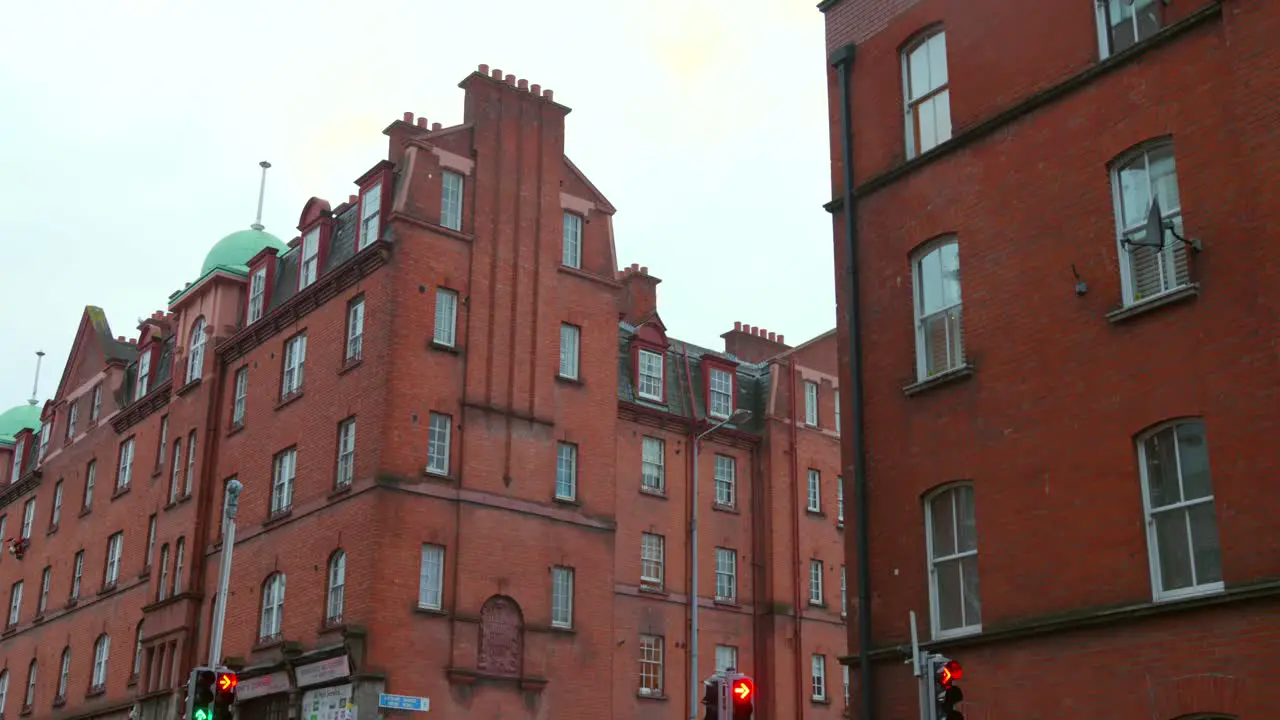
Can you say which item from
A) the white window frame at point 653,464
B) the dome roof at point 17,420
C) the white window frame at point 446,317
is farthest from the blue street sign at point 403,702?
the dome roof at point 17,420

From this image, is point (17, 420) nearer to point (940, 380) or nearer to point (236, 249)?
point (236, 249)

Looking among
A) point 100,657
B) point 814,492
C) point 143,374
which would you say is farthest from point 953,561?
point 143,374

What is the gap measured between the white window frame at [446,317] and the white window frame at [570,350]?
3.91 meters

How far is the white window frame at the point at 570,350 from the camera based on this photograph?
41809mm

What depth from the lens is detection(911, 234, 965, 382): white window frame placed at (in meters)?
21.7

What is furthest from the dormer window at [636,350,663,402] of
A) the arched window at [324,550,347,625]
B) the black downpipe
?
the black downpipe

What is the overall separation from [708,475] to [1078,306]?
101 feet

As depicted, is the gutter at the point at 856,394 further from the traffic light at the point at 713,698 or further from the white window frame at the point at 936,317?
the traffic light at the point at 713,698

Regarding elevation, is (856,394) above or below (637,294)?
below

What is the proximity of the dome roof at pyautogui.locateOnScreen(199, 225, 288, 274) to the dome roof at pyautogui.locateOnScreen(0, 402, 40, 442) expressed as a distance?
2579 centimetres

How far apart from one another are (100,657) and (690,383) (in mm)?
23386

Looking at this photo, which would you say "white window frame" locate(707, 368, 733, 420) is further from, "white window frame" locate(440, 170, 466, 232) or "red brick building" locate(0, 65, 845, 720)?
"white window frame" locate(440, 170, 466, 232)

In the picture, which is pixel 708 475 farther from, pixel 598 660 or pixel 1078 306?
pixel 1078 306

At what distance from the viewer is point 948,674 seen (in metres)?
16.2
